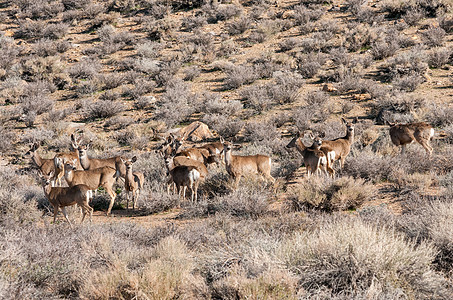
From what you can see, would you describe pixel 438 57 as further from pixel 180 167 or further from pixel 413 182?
pixel 180 167

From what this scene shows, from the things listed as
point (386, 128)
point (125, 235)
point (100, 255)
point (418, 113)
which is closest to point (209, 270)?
point (100, 255)

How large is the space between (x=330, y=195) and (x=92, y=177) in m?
6.77

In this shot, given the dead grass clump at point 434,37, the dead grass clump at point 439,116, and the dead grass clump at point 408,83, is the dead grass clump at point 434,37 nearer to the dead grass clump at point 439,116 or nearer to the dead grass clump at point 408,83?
the dead grass clump at point 408,83

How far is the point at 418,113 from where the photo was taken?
59.2ft

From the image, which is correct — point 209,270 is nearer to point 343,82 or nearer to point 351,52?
point 343,82

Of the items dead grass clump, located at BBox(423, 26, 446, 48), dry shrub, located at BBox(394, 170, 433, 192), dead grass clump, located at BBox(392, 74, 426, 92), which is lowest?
dry shrub, located at BBox(394, 170, 433, 192)

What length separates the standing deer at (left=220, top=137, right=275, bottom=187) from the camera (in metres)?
12.4

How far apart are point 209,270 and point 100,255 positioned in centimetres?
195

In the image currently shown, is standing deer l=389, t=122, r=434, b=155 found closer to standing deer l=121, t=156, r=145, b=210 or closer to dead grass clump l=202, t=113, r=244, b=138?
dead grass clump l=202, t=113, r=244, b=138

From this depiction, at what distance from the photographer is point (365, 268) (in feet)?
17.5

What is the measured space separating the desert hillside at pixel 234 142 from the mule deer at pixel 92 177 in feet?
0.53

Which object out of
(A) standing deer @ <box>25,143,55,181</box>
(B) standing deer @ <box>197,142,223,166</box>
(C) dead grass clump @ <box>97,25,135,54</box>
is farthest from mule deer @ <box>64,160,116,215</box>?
(C) dead grass clump @ <box>97,25,135,54</box>

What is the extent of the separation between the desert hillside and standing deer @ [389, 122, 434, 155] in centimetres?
7

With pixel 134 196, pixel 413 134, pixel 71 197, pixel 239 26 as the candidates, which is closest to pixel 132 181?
pixel 134 196
